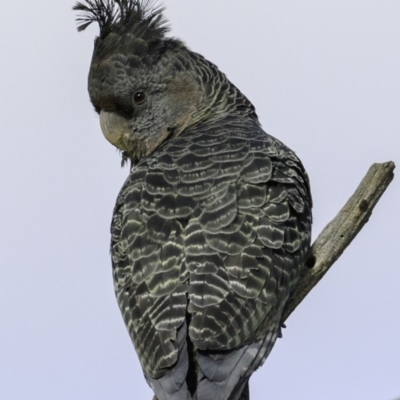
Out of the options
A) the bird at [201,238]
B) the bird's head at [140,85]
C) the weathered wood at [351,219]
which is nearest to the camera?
the bird at [201,238]

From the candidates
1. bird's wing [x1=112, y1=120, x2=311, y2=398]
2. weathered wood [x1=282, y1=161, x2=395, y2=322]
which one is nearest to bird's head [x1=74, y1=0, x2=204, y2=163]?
bird's wing [x1=112, y1=120, x2=311, y2=398]

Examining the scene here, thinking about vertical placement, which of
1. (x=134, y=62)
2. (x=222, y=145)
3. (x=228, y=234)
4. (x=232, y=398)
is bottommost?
(x=232, y=398)

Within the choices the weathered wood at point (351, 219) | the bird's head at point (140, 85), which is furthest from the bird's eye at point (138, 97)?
the weathered wood at point (351, 219)

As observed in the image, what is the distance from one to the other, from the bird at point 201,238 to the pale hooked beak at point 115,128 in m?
0.03

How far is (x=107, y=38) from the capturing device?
34.2ft

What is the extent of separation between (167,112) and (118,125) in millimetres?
586

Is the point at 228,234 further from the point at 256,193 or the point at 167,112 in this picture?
the point at 167,112

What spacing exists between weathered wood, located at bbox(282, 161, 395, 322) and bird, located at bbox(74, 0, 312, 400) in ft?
0.65

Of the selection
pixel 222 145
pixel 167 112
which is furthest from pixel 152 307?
pixel 167 112

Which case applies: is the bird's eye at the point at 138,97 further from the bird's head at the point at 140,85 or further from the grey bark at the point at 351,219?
the grey bark at the point at 351,219

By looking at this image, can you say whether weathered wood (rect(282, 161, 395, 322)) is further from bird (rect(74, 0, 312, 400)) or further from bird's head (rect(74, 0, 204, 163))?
bird's head (rect(74, 0, 204, 163))

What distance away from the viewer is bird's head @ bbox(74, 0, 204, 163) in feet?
32.9

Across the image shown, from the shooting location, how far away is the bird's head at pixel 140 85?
10.0 m

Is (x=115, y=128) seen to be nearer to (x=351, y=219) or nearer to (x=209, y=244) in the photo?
(x=209, y=244)
